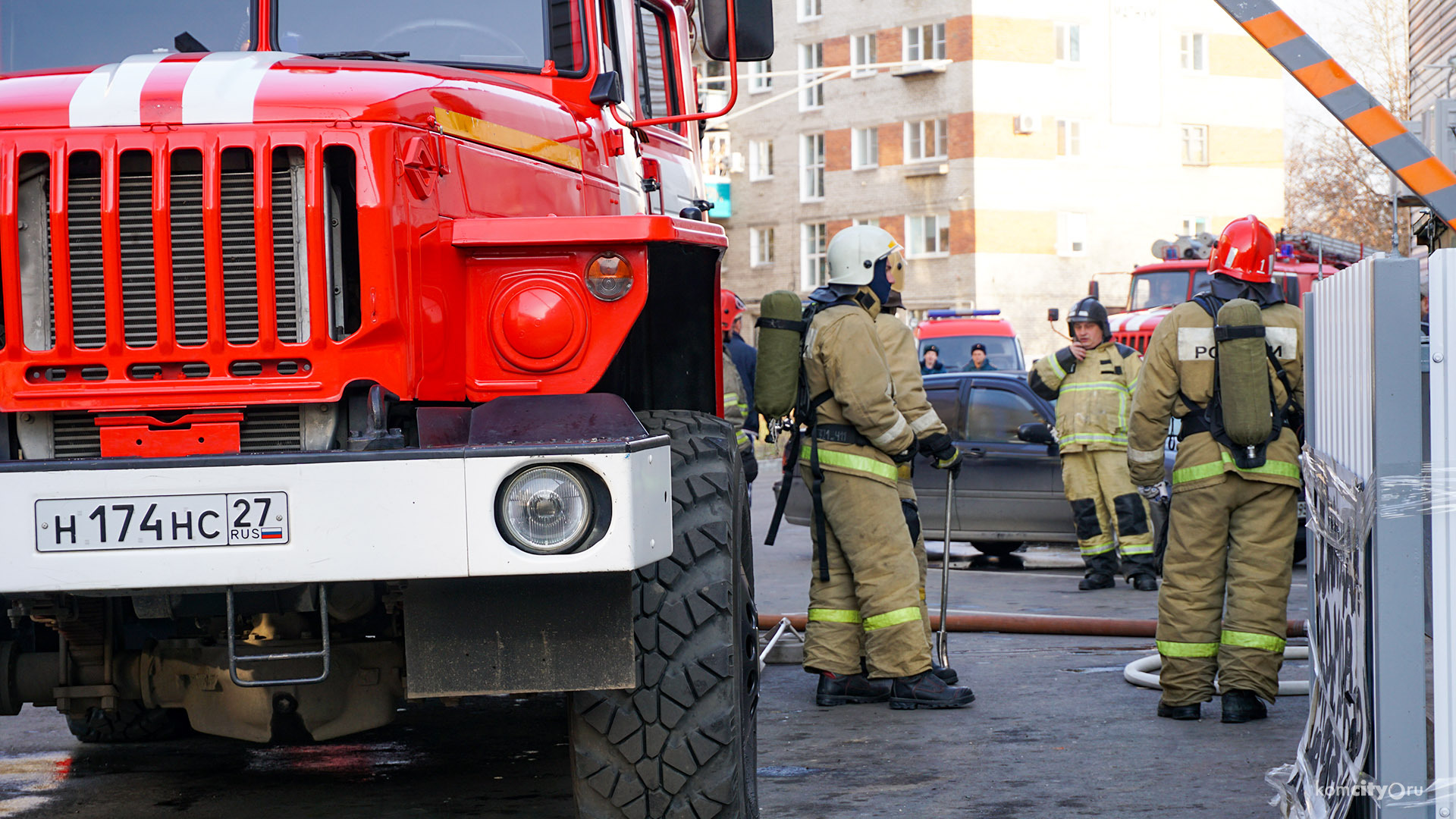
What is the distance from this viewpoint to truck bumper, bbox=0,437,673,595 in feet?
10.9

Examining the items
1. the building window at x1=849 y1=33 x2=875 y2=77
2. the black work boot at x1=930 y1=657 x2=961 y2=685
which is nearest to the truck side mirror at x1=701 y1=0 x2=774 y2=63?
the black work boot at x1=930 y1=657 x2=961 y2=685

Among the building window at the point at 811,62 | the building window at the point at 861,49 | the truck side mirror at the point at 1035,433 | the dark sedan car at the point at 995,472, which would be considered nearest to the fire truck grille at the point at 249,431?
the truck side mirror at the point at 1035,433

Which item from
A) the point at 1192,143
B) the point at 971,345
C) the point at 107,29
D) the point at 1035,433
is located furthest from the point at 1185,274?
the point at 1192,143

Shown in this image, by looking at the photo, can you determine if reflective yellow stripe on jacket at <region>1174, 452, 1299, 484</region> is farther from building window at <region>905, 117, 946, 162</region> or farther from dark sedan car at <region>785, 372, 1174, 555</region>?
building window at <region>905, 117, 946, 162</region>

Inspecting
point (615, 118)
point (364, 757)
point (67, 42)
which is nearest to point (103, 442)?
point (67, 42)

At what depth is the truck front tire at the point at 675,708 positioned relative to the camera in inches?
153

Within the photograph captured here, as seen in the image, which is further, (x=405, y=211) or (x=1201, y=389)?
(x=1201, y=389)

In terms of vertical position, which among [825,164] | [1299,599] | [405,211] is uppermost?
[825,164]

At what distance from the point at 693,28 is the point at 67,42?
2.76 m

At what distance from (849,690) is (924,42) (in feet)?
133

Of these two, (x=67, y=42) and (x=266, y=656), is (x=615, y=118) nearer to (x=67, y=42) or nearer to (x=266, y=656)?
(x=67, y=42)

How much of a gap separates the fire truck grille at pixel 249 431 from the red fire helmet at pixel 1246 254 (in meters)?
3.98

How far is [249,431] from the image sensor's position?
3754mm

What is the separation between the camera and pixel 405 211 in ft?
12.6
